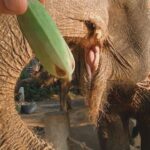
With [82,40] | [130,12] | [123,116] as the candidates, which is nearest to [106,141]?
[123,116]

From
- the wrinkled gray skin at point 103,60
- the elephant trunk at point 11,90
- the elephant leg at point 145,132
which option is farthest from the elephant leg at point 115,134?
the elephant trunk at point 11,90

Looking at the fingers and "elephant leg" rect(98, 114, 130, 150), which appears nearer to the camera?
the fingers

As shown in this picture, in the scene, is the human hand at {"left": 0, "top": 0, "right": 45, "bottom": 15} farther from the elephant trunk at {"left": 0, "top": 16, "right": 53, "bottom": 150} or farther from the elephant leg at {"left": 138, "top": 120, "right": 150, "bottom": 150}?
the elephant leg at {"left": 138, "top": 120, "right": 150, "bottom": 150}

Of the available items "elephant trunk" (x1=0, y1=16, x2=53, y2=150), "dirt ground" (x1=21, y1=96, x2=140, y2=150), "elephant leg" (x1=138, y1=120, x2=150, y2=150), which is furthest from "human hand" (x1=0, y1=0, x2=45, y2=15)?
"dirt ground" (x1=21, y1=96, x2=140, y2=150)

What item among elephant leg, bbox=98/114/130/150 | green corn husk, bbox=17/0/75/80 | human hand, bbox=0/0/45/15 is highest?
human hand, bbox=0/0/45/15

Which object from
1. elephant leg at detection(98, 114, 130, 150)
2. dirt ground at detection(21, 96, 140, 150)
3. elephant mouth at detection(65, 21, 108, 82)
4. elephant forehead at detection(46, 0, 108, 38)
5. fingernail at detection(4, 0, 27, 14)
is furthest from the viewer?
dirt ground at detection(21, 96, 140, 150)

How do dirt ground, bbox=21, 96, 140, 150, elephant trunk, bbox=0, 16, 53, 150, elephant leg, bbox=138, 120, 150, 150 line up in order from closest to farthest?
elephant trunk, bbox=0, 16, 53, 150, elephant leg, bbox=138, 120, 150, 150, dirt ground, bbox=21, 96, 140, 150
